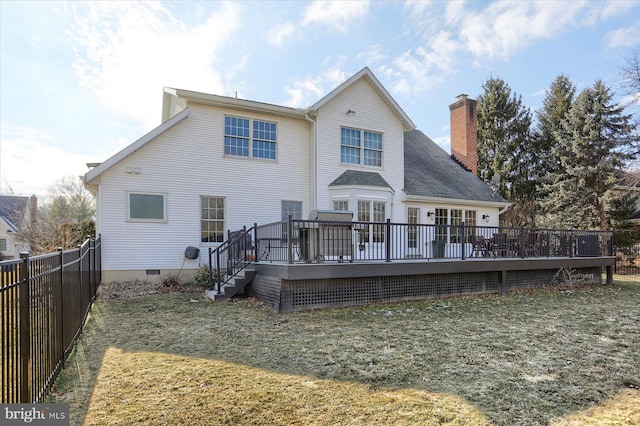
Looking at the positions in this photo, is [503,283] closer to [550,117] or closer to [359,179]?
[359,179]

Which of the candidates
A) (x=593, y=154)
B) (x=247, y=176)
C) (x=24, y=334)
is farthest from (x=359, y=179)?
(x=593, y=154)

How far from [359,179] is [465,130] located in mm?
8903

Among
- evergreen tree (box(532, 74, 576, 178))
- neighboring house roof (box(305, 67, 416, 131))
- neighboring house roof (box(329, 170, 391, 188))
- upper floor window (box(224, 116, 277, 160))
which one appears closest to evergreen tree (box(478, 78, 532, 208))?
evergreen tree (box(532, 74, 576, 178))

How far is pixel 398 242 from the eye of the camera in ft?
38.7

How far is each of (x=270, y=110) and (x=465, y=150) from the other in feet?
37.9

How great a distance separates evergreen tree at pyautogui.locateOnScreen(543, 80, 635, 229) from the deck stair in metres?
21.4

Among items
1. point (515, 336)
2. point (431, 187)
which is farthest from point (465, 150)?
point (515, 336)

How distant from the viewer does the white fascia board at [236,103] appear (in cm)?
1112

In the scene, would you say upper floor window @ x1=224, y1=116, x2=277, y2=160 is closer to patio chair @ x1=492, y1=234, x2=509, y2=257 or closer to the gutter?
the gutter

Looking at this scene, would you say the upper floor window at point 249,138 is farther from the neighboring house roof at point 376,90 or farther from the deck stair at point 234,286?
the deck stair at point 234,286

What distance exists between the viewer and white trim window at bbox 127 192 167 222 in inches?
421

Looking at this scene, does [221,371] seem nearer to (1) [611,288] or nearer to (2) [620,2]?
(1) [611,288]

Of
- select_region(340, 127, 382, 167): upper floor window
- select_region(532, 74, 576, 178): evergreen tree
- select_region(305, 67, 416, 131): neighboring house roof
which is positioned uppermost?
select_region(532, 74, 576, 178): evergreen tree

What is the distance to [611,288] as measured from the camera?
39.8 ft
